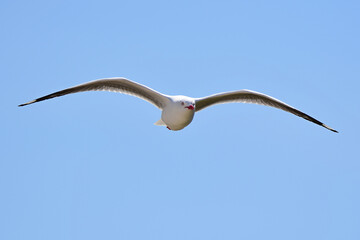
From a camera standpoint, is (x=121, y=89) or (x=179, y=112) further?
(x=121, y=89)

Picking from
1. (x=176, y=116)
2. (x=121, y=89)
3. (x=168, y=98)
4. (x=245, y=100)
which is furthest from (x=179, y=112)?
(x=245, y=100)

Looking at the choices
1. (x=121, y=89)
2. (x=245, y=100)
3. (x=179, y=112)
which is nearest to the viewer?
(x=179, y=112)

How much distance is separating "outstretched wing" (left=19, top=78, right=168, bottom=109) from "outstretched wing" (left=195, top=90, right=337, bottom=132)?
1153 millimetres

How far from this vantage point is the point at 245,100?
16.4 metres

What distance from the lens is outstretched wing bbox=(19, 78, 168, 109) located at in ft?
47.7

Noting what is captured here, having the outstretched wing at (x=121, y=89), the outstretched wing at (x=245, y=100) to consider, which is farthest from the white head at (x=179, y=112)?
the outstretched wing at (x=245, y=100)

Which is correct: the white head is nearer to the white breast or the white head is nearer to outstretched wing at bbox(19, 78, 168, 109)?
the white breast

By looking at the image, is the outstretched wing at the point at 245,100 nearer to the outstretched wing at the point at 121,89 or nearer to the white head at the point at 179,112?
the white head at the point at 179,112

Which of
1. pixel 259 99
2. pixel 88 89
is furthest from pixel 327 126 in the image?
pixel 88 89

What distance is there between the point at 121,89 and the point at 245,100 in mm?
3929

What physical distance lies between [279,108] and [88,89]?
6.07 metres

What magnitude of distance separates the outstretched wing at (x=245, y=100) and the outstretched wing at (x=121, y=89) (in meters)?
1.15

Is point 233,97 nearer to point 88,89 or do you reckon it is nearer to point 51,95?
point 88,89

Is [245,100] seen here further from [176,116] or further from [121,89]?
[121,89]
